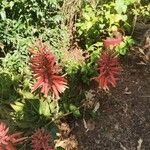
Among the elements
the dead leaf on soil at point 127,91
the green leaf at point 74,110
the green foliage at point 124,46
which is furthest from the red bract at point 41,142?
the green foliage at point 124,46

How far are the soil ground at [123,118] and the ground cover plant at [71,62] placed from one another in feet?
0.04

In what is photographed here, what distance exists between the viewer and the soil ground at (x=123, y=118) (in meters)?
4.69

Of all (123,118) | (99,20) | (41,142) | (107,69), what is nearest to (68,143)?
(123,118)

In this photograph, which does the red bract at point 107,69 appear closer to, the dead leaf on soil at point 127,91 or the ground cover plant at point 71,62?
the ground cover plant at point 71,62

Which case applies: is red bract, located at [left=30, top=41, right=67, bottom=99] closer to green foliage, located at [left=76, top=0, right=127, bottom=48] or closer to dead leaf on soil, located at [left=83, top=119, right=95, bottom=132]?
dead leaf on soil, located at [left=83, top=119, right=95, bottom=132]

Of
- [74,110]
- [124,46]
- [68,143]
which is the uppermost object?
[124,46]

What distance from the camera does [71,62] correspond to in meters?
5.24

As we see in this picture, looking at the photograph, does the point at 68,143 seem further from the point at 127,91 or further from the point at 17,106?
the point at 127,91

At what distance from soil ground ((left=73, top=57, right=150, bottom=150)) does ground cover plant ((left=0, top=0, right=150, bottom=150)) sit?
1 cm

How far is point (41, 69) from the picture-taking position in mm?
3621

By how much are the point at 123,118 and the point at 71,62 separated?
939mm

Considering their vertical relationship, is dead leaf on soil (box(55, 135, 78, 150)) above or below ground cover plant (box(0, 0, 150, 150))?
below

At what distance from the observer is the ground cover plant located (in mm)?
4766

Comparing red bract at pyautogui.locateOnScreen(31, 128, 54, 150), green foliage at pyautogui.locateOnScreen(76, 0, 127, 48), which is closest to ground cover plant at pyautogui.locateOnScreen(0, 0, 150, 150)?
green foliage at pyautogui.locateOnScreen(76, 0, 127, 48)
